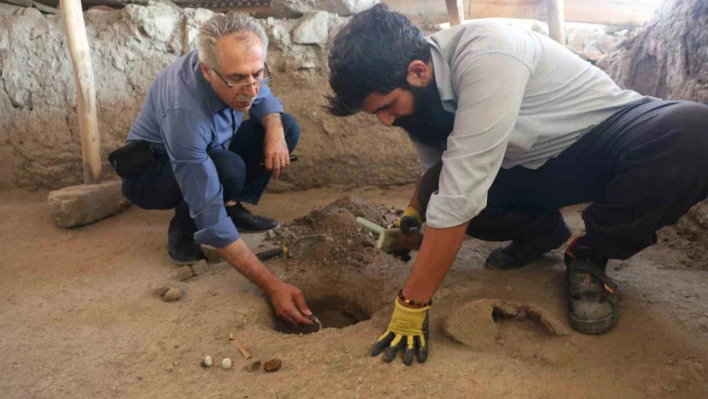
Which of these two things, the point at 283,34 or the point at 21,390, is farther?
the point at 283,34

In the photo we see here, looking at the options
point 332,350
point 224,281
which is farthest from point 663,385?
point 224,281

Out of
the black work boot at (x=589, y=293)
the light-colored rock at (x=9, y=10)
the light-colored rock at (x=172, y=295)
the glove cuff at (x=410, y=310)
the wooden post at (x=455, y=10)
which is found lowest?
the light-colored rock at (x=172, y=295)

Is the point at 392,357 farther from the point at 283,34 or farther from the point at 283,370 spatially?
the point at 283,34

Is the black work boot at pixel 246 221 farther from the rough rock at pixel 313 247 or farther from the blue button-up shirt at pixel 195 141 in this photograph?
the blue button-up shirt at pixel 195 141

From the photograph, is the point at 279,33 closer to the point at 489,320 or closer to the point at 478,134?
the point at 478,134

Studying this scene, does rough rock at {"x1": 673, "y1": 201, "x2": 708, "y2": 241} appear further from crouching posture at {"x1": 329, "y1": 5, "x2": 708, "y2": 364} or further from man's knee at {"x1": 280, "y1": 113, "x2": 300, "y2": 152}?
man's knee at {"x1": 280, "y1": 113, "x2": 300, "y2": 152}

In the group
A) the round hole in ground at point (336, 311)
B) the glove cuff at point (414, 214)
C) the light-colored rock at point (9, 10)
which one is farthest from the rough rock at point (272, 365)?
the light-colored rock at point (9, 10)

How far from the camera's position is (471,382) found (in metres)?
1.49

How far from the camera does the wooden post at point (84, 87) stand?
116 inches

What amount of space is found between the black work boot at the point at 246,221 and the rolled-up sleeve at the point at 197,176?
0.76m

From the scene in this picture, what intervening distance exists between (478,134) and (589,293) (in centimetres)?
74

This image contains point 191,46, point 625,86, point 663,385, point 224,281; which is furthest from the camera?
point 191,46

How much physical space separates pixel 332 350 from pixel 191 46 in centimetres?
236

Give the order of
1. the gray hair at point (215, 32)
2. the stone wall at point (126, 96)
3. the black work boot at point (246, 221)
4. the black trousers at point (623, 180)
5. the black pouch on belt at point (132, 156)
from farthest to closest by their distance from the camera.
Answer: the stone wall at point (126, 96), the black work boot at point (246, 221), the black pouch on belt at point (132, 156), the gray hair at point (215, 32), the black trousers at point (623, 180)
